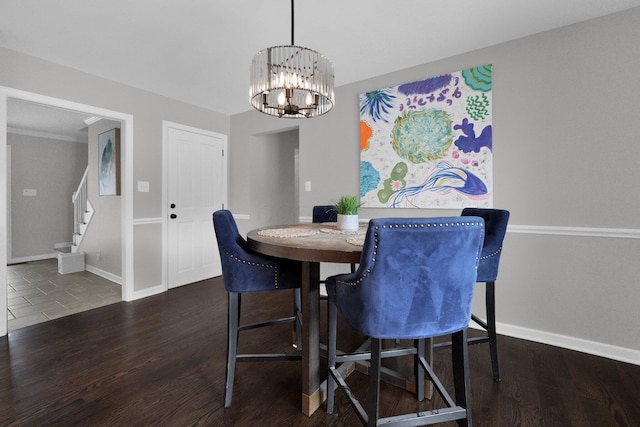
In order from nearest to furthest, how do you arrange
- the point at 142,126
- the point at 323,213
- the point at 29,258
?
the point at 323,213 → the point at 142,126 → the point at 29,258

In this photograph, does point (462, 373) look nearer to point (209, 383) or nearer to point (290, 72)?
point (209, 383)

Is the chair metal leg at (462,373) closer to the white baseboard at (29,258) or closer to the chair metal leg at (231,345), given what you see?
the chair metal leg at (231,345)

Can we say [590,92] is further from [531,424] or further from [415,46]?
[531,424]

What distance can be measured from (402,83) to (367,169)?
89cm

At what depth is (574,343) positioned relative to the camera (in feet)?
7.23

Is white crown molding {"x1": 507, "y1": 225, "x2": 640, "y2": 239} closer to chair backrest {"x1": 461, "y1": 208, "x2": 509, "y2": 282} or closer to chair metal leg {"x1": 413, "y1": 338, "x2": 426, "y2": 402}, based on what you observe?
chair backrest {"x1": 461, "y1": 208, "x2": 509, "y2": 282}

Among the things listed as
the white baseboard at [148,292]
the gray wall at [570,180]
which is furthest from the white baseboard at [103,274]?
the gray wall at [570,180]

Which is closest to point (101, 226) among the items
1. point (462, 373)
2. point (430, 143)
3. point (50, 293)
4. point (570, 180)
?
point (50, 293)

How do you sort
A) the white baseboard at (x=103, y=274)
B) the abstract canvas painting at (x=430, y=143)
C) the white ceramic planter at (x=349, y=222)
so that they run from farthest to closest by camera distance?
the white baseboard at (x=103, y=274) < the abstract canvas painting at (x=430, y=143) < the white ceramic planter at (x=349, y=222)

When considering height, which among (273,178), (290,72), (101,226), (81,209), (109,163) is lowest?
(101,226)

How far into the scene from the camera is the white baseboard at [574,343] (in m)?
2.04

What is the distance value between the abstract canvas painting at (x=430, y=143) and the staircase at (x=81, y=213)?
431cm

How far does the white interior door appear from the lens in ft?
12.3

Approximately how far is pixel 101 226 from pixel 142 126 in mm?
1928
